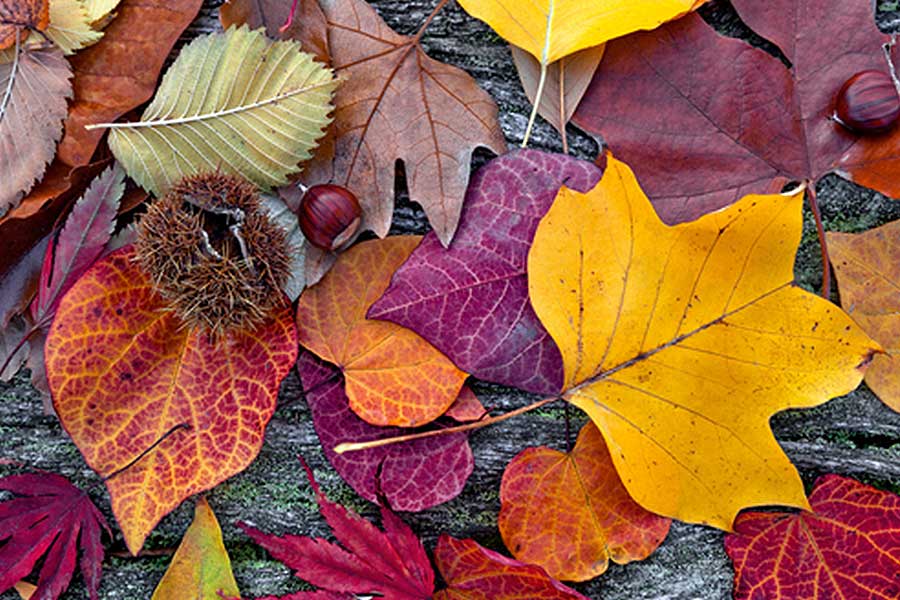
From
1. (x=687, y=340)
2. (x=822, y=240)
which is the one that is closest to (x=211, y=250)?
(x=687, y=340)

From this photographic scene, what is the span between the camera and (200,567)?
1.23 meters

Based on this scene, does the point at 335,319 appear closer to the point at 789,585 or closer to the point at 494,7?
the point at 494,7

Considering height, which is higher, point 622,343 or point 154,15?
point 154,15

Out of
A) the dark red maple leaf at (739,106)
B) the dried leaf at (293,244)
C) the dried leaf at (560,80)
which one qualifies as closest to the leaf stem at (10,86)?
the dried leaf at (293,244)

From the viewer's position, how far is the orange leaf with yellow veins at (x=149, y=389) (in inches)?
45.6

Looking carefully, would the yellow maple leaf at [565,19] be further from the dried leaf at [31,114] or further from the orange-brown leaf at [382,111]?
the dried leaf at [31,114]

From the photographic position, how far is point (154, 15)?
3.95 feet

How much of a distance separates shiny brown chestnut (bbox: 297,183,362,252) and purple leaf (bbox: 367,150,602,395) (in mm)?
107

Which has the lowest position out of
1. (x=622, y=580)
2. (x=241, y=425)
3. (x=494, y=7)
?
(x=622, y=580)

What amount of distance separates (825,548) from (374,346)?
2.43 ft

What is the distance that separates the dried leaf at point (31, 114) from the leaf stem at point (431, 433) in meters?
0.63

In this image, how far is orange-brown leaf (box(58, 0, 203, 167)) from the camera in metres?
1.20

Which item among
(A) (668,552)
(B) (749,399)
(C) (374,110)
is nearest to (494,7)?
(C) (374,110)

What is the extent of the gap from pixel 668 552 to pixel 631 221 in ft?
1.80
